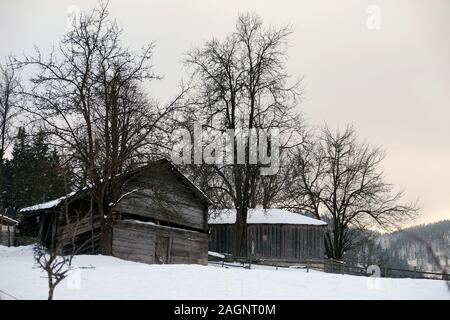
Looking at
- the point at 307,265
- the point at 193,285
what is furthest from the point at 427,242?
the point at 307,265

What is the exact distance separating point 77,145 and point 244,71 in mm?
15620

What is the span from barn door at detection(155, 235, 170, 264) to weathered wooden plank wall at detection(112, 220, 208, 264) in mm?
175

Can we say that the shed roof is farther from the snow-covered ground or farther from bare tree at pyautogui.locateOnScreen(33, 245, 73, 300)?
bare tree at pyautogui.locateOnScreen(33, 245, 73, 300)

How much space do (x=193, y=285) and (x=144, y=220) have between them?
40.5ft

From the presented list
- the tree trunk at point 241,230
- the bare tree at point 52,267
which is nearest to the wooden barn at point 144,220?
the tree trunk at point 241,230

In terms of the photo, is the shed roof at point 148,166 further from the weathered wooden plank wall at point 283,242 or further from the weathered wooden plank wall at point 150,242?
the weathered wooden plank wall at point 283,242

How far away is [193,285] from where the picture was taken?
1495cm

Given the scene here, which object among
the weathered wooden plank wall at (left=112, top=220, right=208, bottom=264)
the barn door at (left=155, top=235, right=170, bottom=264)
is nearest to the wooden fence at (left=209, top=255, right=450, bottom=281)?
the weathered wooden plank wall at (left=112, top=220, right=208, bottom=264)

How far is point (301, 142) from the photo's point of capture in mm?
35531

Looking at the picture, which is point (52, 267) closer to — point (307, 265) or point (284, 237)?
point (307, 265)

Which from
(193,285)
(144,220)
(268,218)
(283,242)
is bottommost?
(193,285)

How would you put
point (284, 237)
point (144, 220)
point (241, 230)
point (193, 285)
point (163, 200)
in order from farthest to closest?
point (284, 237)
point (241, 230)
point (144, 220)
point (163, 200)
point (193, 285)
